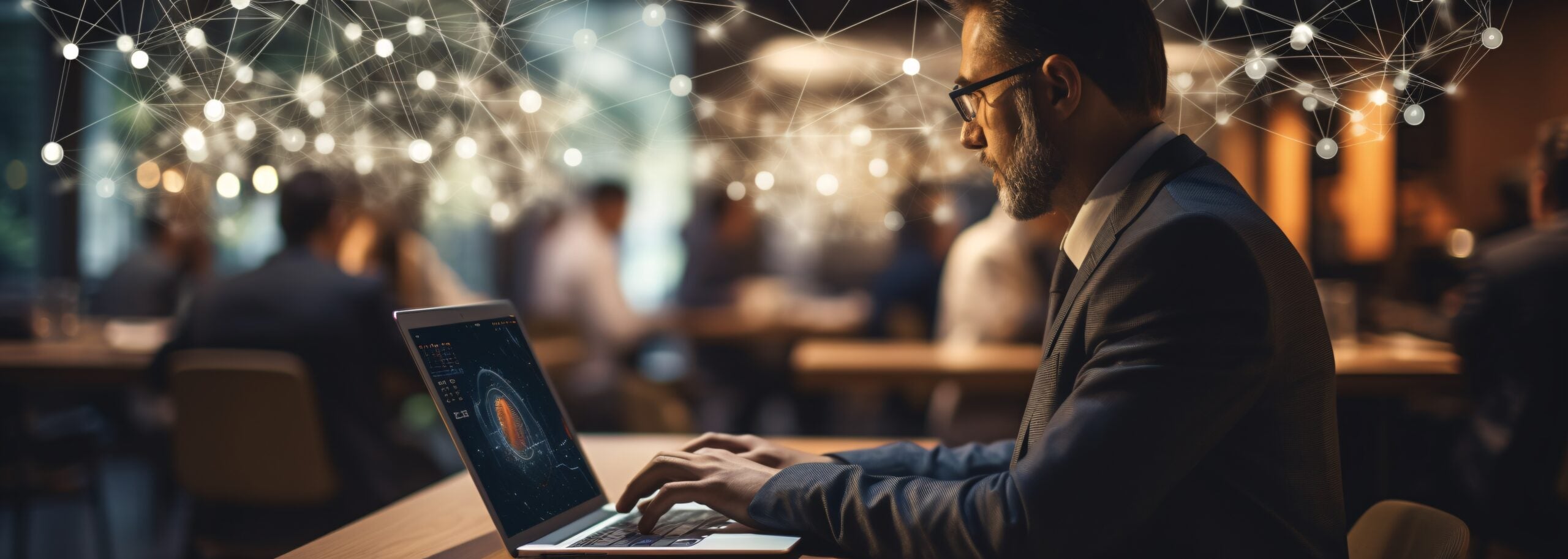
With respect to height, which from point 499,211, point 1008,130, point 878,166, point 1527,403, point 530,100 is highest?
point 499,211

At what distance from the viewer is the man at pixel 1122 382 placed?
95cm

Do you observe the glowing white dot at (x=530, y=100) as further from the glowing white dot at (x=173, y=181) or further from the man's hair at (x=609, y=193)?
the man's hair at (x=609, y=193)

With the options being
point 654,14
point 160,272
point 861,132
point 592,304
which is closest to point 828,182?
point 861,132

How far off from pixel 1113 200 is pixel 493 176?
2673 millimetres

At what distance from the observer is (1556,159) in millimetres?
2723

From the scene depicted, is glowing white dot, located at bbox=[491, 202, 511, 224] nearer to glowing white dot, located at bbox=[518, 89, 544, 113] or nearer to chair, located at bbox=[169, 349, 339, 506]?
chair, located at bbox=[169, 349, 339, 506]

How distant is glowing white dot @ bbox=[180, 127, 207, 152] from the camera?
1521mm

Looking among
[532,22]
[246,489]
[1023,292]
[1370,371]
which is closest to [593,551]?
[532,22]

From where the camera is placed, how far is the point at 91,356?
3748 mm

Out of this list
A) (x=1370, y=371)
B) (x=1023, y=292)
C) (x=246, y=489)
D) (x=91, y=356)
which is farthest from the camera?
(x=1023, y=292)

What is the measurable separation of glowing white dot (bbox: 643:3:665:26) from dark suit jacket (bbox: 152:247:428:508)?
1.67 meters

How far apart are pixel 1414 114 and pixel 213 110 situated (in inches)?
72.3

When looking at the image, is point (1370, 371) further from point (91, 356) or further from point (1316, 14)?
point (91, 356)

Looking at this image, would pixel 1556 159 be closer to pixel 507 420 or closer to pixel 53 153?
pixel 507 420
